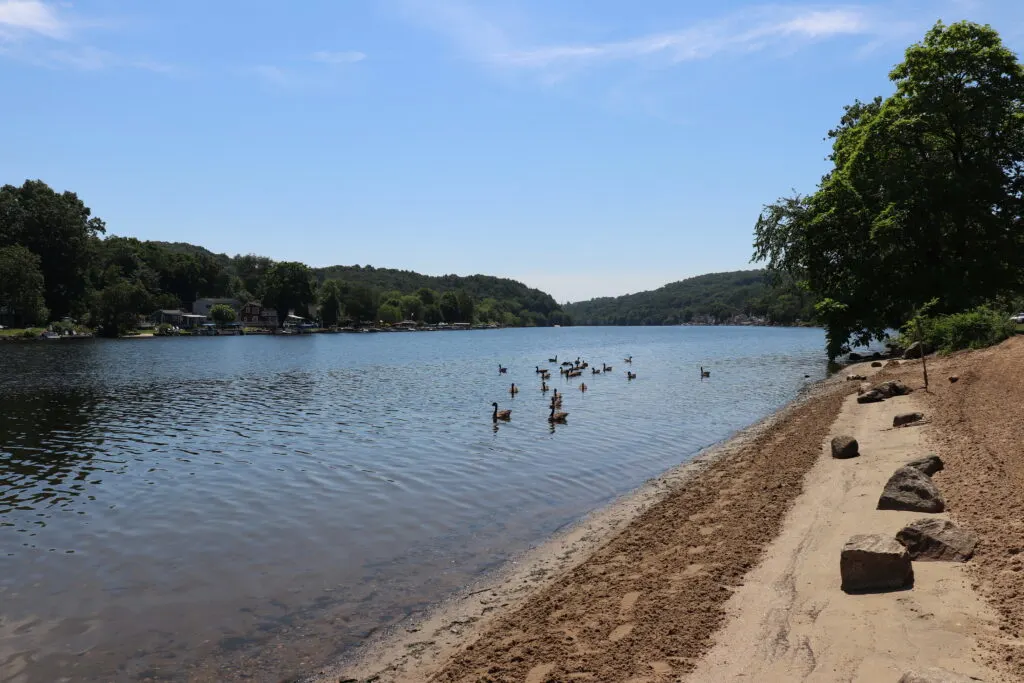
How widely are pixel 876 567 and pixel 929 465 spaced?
17.5 feet

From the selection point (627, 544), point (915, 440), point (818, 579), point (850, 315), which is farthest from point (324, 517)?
point (850, 315)

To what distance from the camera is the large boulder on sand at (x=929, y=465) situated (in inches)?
439

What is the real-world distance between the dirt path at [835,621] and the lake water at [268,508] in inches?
193

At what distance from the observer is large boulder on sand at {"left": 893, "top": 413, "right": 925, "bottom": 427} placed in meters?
16.8

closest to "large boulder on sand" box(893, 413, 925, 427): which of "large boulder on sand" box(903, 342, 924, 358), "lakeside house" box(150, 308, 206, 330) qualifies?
"large boulder on sand" box(903, 342, 924, 358)

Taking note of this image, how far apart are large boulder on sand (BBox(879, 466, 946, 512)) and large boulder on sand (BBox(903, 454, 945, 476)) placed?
4.24 feet

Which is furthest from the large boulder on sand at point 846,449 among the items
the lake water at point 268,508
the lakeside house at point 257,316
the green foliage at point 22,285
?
the lakeside house at point 257,316

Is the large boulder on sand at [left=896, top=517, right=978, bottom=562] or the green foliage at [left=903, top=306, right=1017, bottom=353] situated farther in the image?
the green foliage at [left=903, top=306, right=1017, bottom=353]

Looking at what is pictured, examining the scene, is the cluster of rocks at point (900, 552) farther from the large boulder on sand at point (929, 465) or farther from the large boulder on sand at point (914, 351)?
the large boulder on sand at point (914, 351)

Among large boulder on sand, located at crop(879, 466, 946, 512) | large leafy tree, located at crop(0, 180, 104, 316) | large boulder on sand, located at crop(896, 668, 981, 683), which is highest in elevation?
large leafy tree, located at crop(0, 180, 104, 316)

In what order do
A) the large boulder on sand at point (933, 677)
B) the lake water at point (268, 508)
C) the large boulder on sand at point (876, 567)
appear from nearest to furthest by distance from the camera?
the large boulder on sand at point (933, 677)
the large boulder on sand at point (876, 567)
the lake water at point (268, 508)

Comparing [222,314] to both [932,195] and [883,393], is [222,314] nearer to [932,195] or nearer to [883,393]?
[932,195]

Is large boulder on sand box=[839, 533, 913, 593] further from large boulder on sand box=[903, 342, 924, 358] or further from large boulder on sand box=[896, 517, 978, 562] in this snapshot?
large boulder on sand box=[903, 342, 924, 358]

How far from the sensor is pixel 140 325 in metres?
→ 136
